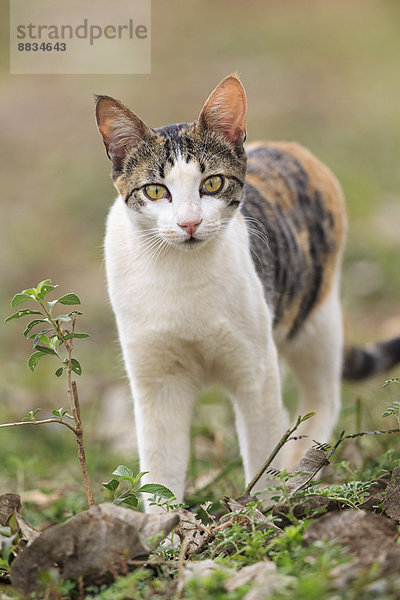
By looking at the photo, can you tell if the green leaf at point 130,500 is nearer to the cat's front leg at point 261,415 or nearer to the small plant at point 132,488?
the small plant at point 132,488

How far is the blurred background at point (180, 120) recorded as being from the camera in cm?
482

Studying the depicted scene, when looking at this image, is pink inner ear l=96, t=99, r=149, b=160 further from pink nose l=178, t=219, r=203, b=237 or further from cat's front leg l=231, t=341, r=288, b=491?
cat's front leg l=231, t=341, r=288, b=491

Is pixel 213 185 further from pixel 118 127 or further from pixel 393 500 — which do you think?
pixel 393 500

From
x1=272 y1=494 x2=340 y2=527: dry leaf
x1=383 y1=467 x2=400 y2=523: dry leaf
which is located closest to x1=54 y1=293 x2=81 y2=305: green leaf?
x1=272 y1=494 x2=340 y2=527: dry leaf

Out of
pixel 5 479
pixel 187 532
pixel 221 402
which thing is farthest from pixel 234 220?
pixel 221 402

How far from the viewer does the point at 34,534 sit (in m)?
2.27

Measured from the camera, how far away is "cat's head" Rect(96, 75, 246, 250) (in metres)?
2.92

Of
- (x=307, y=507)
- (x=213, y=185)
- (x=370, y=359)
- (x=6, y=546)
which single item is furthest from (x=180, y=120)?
(x=6, y=546)

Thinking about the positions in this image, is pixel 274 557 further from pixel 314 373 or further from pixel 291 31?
pixel 291 31

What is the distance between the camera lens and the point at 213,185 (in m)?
3.05

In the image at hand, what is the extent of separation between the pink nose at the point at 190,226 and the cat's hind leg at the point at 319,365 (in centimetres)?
166

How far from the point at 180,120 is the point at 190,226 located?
30.5ft

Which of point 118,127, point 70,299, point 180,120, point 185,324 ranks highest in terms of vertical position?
point 180,120

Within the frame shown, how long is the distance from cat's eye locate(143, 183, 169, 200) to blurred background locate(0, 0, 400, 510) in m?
1.35
